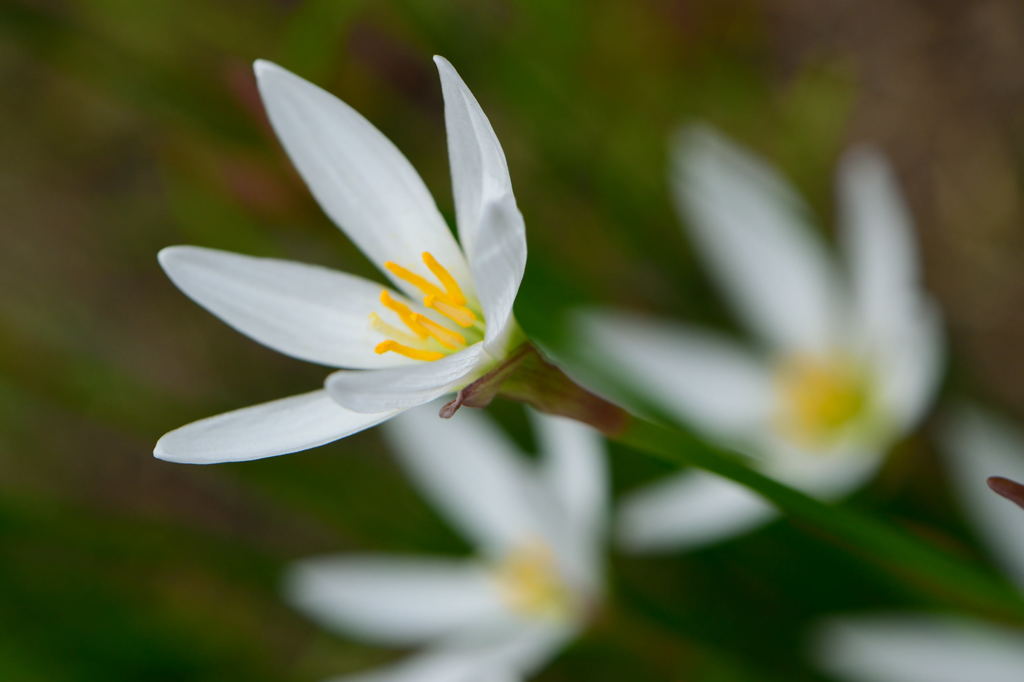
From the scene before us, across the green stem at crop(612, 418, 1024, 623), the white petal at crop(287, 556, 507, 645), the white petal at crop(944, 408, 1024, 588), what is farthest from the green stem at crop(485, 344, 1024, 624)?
the white petal at crop(287, 556, 507, 645)

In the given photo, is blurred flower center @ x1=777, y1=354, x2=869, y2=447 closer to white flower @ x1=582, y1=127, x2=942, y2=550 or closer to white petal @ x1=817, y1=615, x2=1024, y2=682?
white flower @ x1=582, y1=127, x2=942, y2=550

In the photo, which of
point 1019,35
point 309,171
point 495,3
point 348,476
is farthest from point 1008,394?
point 309,171

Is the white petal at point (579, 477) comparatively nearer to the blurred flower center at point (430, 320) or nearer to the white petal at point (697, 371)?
the white petal at point (697, 371)

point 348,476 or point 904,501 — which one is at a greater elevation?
point 904,501

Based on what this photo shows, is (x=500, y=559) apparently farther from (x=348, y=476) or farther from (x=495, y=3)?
(x=495, y=3)

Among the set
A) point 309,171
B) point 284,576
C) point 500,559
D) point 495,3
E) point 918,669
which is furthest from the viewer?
point 495,3
